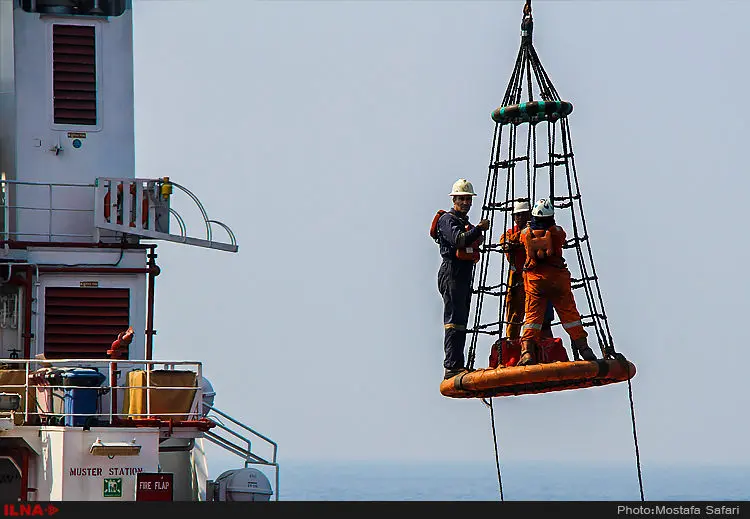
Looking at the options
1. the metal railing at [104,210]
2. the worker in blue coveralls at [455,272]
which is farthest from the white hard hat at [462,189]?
the metal railing at [104,210]

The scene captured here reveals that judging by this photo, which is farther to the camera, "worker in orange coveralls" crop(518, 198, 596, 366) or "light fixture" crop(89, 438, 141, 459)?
"light fixture" crop(89, 438, 141, 459)

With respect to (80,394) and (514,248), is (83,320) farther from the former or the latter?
(514,248)

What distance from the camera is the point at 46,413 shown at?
35188mm

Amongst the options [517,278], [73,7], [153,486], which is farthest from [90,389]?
[73,7]

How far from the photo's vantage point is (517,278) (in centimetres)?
3309

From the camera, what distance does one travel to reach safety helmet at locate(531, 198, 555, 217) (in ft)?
105

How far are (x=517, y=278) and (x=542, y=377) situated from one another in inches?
94.0

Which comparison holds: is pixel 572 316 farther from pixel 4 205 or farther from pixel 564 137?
pixel 4 205

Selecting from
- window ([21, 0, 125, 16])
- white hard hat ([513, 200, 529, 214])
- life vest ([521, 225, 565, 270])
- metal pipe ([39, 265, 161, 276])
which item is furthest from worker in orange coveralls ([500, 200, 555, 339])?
window ([21, 0, 125, 16])

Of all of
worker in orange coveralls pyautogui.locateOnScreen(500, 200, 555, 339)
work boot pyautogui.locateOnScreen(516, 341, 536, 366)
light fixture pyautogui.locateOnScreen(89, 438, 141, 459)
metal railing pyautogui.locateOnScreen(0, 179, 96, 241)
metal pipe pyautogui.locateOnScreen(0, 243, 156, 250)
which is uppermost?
metal railing pyautogui.locateOnScreen(0, 179, 96, 241)

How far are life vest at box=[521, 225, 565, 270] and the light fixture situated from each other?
24.9ft

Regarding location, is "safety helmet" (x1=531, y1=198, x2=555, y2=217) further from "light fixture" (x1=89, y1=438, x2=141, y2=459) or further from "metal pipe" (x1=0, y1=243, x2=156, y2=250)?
"metal pipe" (x1=0, y1=243, x2=156, y2=250)
